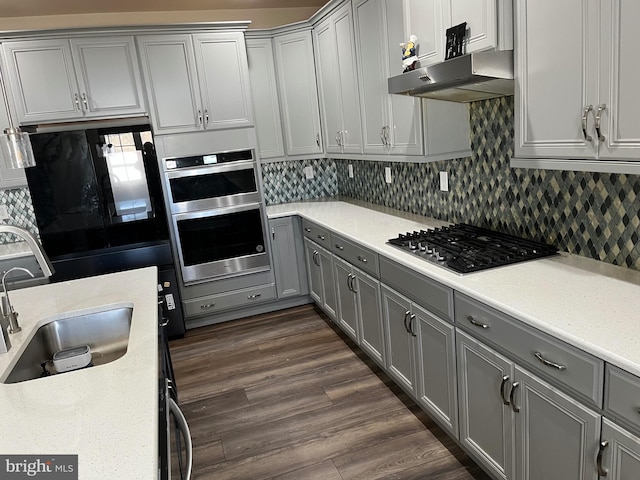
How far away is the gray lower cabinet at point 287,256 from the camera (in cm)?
419

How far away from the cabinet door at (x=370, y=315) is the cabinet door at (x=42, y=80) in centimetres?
250

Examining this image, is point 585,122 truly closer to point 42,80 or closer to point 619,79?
point 619,79

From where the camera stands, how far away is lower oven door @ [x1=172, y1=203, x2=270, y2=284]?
155 inches

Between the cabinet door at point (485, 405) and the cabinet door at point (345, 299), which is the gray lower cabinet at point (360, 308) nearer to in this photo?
the cabinet door at point (345, 299)

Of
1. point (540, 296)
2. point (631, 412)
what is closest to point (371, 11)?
point (540, 296)

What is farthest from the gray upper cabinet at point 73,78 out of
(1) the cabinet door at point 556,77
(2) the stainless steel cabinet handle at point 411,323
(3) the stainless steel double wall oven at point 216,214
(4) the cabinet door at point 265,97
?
(1) the cabinet door at point 556,77

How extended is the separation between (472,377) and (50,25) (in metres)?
4.12

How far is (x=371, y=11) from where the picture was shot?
2.92 metres

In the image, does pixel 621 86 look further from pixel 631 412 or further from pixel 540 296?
pixel 631 412

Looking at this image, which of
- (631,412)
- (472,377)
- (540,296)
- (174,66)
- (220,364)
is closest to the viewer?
(631,412)

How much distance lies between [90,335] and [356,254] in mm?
1615

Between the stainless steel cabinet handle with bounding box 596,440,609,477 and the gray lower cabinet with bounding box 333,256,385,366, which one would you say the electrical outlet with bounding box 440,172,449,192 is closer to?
the gray lower cabinet with bounding box 333,256,385,366

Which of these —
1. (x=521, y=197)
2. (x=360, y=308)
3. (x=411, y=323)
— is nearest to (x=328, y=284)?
(x=360, y=308)

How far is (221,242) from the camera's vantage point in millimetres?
4039
